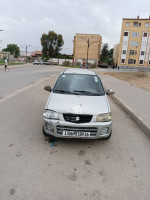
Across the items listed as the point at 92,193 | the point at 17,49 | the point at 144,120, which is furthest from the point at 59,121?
the point at 17,49

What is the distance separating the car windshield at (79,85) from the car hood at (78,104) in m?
0.30

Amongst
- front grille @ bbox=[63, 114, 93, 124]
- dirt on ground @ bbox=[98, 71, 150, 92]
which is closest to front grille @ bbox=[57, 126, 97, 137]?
front grille @ bbox=[63, 114, 93, 124]

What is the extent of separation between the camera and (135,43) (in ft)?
186

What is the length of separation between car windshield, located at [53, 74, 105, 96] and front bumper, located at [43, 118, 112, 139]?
1077 mm

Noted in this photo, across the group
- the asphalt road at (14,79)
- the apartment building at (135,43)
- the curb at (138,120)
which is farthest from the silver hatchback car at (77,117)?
the apartment building at (135,43)

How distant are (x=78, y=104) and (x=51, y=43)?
73740mm

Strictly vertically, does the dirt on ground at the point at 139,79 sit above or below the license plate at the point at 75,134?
above

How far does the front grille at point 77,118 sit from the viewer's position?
3.27 metres

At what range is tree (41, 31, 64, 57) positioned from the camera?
71750 millimetres

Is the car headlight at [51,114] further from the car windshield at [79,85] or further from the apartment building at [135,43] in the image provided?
the apartment building at [135,43]

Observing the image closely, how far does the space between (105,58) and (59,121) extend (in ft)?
254

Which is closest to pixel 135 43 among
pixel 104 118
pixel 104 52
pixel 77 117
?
pixel 104 52

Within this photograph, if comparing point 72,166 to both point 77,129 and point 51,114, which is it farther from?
point 51,114

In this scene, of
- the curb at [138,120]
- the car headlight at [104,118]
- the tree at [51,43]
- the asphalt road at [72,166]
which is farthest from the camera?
the tree at [51,43]
